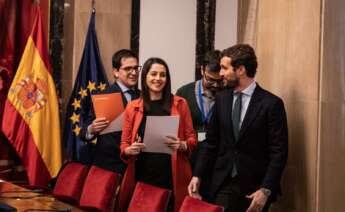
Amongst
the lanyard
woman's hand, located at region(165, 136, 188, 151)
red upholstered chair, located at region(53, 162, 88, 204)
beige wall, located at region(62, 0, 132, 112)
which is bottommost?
red upholstered chair, located at region(53, 162, 88, 204)

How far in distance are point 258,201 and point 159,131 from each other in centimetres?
88

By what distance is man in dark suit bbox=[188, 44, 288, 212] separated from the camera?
144 inches

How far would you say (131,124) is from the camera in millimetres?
4320

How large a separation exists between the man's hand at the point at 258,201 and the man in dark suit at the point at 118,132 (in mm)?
1434

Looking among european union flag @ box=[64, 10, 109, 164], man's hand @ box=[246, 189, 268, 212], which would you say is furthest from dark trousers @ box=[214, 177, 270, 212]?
european union flag @ box=[64, 10, 109, 164]

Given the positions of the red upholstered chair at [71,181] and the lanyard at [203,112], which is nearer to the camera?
the red upholstered chair at [71,181]

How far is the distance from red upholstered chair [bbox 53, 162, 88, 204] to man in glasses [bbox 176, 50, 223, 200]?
3.07 feet

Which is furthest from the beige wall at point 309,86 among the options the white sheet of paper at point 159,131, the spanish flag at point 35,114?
the spanish flag at point 35,114

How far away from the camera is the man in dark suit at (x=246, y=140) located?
12.0 ft

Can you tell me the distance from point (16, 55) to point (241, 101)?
3055mm

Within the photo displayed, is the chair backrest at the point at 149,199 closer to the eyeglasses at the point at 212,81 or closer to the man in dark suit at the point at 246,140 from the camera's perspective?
the man in dark suit at the point at 246,140

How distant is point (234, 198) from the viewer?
3.75 m

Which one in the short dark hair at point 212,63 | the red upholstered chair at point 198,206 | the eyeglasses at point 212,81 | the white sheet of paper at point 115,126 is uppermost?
the short dark hair at point 212,63

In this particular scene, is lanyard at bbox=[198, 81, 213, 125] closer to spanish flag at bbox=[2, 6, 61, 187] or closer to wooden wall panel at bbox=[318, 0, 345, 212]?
wooden wall panel at bbox=[318, 0, 345, 212]
